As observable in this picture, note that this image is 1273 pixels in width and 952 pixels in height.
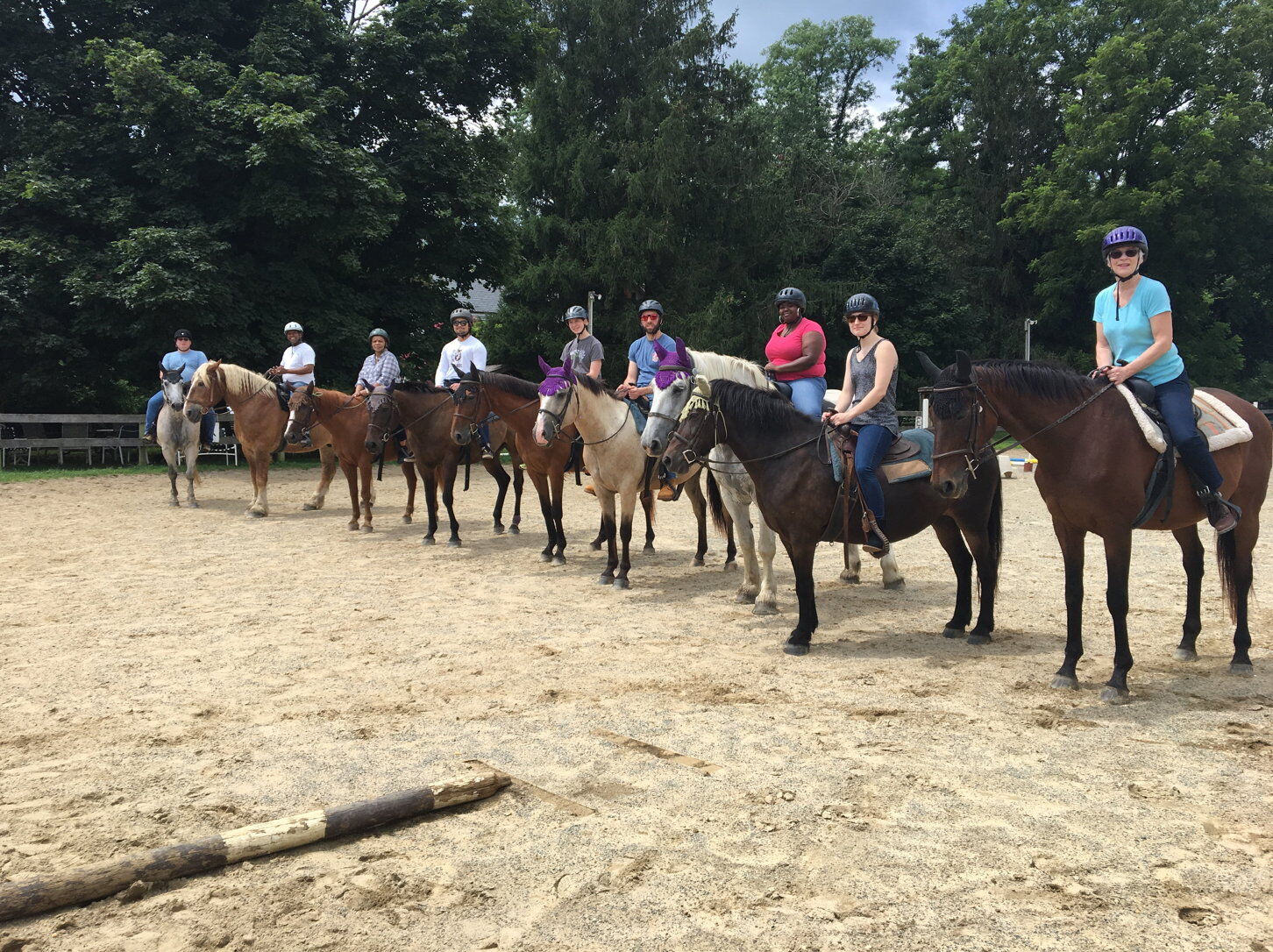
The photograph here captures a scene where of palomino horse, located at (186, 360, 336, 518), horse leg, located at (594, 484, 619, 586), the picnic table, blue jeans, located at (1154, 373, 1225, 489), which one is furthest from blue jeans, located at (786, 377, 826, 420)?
the picnic table

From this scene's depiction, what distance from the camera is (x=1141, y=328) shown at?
5.47m

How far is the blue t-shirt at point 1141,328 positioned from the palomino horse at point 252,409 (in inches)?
439

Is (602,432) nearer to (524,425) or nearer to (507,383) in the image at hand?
(524,425)

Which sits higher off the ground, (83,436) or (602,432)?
(83,436)

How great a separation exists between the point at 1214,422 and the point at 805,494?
105 inches

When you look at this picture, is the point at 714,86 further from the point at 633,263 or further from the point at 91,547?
the point at 91,547

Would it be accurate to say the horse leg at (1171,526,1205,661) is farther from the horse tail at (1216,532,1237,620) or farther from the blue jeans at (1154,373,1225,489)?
the blue jeans at (1154,373,1225,489)

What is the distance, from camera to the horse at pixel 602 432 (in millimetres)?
9078

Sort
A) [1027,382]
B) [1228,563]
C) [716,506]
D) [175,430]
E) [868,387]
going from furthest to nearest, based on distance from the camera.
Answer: [175,430] < [716,506] < [868,387] < [1228,563] < [1027,382]

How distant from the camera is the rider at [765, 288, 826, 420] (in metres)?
7.77

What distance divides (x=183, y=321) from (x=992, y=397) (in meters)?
20.3

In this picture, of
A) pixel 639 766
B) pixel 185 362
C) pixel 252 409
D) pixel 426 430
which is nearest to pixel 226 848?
pixel 639 766

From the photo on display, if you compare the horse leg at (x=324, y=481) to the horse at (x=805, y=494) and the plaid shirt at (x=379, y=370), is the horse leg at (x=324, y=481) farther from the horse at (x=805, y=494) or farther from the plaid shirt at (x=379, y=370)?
the horse at (x=805, y=494)

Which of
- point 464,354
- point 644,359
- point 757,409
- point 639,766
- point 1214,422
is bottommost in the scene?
point 639,766
